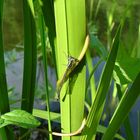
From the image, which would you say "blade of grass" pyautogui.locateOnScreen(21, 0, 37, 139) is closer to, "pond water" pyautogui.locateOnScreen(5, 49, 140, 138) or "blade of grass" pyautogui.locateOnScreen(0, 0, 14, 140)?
"blade of grass" pyautogui.locateOnScreen(0, 0, 14, 140)

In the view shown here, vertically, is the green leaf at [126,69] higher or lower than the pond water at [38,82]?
higher

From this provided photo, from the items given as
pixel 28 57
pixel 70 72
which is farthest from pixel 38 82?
pixel 70 72

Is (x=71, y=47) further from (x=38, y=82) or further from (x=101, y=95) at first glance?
(x=38, y=82)

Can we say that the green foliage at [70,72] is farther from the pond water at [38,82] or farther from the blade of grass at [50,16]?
the pond water at [38,82]

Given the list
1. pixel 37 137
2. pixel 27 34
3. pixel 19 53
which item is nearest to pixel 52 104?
pixel 37 137

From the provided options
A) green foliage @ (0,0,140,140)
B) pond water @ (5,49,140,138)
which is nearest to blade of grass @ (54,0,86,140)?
green foliage @ (0,0,140,140)

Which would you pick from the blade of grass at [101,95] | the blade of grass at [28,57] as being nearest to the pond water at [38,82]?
the blade of grass at [28,57]
